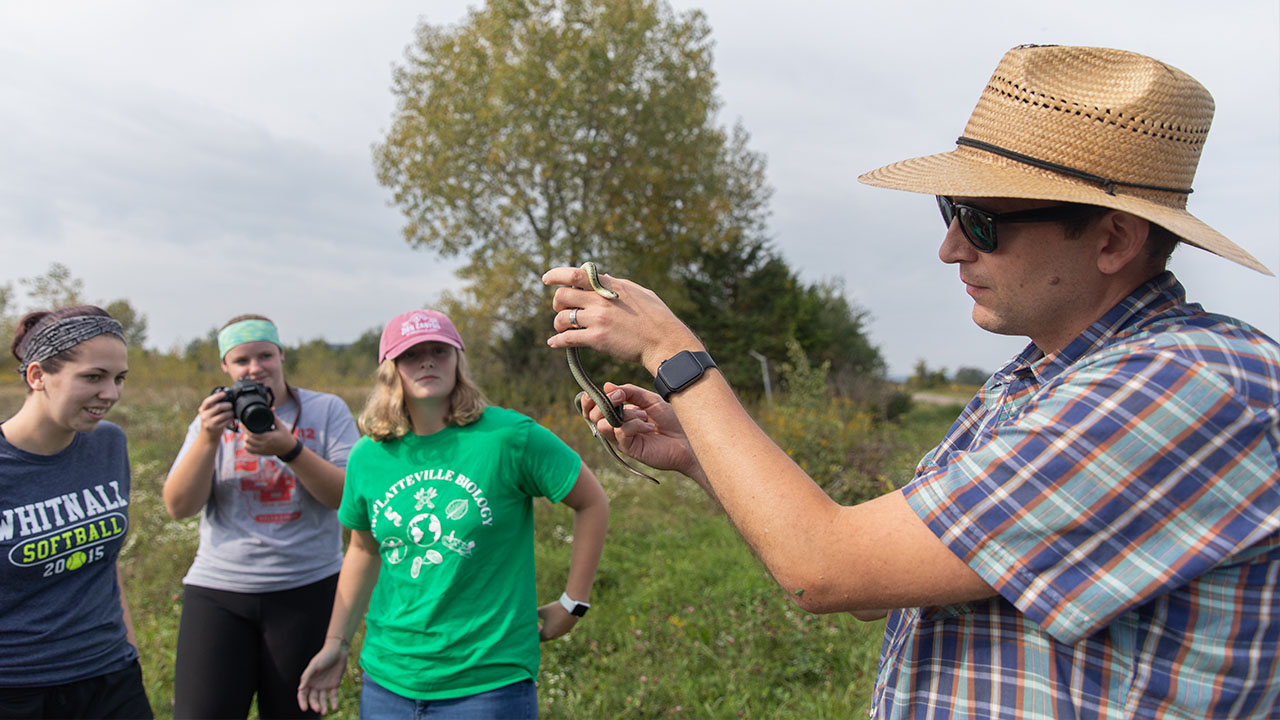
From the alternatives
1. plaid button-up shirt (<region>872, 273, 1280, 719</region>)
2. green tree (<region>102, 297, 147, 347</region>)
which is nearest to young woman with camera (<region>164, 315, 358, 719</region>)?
plaid button-up shirt (<region>872, 273, 1280, 719</region>)

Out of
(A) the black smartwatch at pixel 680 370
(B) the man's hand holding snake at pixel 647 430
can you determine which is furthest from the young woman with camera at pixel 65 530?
(A) the black smartwatch at pixel 680 370

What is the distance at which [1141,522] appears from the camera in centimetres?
104

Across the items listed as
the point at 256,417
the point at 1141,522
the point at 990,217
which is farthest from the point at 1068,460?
the point at 256,417

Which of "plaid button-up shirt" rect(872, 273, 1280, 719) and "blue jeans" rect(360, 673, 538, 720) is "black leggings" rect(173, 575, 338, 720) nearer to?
"blue jeans" rect(360, 673, 538, 720)

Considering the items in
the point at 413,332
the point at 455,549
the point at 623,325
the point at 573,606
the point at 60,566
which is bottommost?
the point at 573,606

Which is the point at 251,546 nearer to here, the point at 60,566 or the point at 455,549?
the point at 60,566

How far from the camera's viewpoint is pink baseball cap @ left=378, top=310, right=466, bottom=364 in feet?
10.1

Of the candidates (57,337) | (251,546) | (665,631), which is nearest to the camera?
(57,337)

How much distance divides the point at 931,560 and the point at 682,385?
459 millimetres

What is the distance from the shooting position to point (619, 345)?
4.47 ft

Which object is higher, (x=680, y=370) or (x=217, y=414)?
(x=217, y=414)

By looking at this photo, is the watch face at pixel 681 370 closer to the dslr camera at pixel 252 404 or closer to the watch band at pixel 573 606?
the watch band at pixel 573 606

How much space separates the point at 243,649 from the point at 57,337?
4.75 feet

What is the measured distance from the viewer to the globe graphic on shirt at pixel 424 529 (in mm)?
2797
